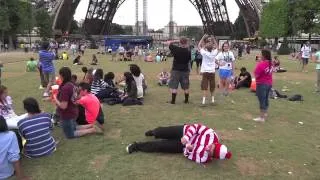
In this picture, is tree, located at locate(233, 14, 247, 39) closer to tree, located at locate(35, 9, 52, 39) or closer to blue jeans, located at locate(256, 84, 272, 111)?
tree, located at locate(35, 9, 52, 39)

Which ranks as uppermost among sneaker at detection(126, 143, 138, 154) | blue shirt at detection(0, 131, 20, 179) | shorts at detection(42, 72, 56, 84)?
shorts at detection(42, 72, 56, 84)

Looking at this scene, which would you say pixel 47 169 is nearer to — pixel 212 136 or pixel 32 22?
pixel 212 136

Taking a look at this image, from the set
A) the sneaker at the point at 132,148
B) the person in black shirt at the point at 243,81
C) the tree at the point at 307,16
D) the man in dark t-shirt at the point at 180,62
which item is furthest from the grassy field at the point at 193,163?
the tree at the point at 307,16

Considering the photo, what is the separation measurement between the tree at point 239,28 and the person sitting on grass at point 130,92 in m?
94.8

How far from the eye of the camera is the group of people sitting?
13891 mm

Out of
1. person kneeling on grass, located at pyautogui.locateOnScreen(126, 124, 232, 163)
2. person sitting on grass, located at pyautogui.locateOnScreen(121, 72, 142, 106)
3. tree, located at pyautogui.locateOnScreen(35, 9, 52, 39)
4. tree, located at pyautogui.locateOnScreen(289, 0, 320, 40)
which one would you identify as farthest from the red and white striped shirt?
tree, located at pyautogui.locateOnScreen(35, 9, 52, 39)

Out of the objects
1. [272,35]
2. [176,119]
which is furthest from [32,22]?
[176,119]

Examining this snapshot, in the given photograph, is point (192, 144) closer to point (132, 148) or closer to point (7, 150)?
point (132, 148)

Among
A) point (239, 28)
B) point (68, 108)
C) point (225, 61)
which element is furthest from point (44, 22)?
point (68, 108)

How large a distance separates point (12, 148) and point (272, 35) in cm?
7545

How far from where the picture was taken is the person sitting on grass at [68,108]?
923 cm

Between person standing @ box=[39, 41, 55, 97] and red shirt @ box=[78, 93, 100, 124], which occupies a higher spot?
person standing @ box=[39, 41, 55, 97]

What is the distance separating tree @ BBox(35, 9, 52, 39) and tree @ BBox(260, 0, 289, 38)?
37071 millimetres

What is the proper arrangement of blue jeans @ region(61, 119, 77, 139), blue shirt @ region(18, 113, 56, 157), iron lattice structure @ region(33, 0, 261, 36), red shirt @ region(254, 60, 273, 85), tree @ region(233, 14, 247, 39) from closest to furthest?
1. blue shirt @ region(18, 113, 56, 157)
2. blue jeans @ region(61, 119, 77, 139)
3. red shirt @ region(254, 60, 273, 85)
4. iron lattice structure @ region(33, 0, 261, 36)
5. tree @ region(233, 14, 247, 39)
